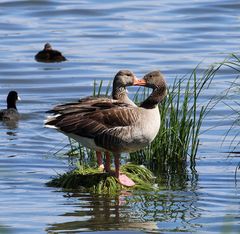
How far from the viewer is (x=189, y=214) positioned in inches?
441

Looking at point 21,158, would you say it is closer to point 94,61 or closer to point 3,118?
point 3,118

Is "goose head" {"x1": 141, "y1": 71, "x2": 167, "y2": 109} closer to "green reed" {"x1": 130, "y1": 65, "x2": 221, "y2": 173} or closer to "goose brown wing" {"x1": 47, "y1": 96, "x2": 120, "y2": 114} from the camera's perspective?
"goose brown wing" {"x1": 47, "y1": 96, "x2": 120, "y2": 114}

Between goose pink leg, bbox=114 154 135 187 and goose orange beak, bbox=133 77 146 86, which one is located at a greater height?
goose orange beak, bbox=133 77 146 86

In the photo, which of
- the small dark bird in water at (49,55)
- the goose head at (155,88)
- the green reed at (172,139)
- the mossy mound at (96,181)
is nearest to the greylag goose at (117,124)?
the goose head at (155,88)

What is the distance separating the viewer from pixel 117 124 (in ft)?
40.6

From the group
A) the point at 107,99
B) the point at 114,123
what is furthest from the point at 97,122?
the point at 107,99

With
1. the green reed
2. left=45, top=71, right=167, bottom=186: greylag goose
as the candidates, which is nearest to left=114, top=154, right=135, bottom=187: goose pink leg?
left=45, top=71, right=167, bottom=186: greylag goose

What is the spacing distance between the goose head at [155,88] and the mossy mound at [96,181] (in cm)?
96

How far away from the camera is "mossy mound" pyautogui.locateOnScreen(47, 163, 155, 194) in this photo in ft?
40.3

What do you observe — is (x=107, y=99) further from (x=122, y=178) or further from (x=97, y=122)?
(x=122, y=178)

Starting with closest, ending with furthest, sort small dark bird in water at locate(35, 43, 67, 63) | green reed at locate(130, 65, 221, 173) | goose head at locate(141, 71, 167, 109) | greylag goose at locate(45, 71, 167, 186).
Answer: greylag goose at locate(45, 71, 167, 186), goose head at locate(141, 71, 167, 109), green reed at locate(130, 65, 221, 173), small dark bird in water at locate(35, 43, 67, 63)

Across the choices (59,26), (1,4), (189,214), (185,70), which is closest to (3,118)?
(185,70)

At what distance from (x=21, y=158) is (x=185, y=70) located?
8593mm

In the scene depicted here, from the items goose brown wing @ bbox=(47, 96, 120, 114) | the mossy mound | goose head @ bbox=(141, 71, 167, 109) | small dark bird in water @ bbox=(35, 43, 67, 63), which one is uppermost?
small dark bird in water @ bbox=(35, 43, 67, 63)
